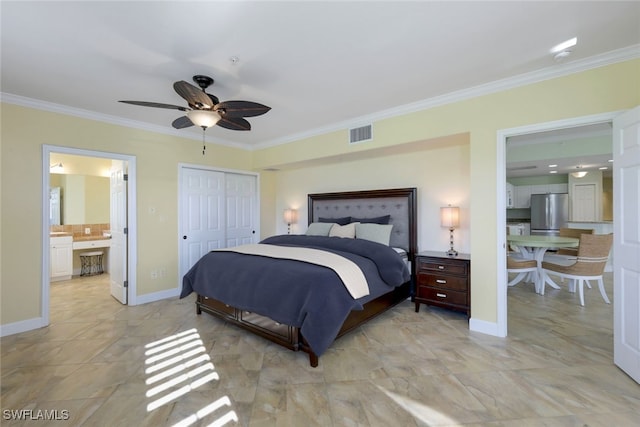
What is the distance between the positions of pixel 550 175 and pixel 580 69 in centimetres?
626

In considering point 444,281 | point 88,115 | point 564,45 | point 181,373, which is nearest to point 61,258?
point 88,115

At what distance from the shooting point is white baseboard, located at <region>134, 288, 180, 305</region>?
4039mm

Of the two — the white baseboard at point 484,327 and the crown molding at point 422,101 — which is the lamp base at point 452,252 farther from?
the crown molding at point 422,101

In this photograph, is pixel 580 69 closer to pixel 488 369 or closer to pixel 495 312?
pixel 495 312

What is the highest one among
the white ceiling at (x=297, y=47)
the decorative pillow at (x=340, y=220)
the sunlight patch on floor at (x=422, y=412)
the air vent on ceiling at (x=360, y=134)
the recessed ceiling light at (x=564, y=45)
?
the recessed ceiling light at (x=564, y=45)

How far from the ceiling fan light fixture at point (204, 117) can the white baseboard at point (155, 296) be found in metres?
2.95

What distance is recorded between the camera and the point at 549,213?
23.7 ft

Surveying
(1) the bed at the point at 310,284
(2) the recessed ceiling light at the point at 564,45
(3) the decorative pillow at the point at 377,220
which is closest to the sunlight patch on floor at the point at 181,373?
(1) the bed at the point at 310,284

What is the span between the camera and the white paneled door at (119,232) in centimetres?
404

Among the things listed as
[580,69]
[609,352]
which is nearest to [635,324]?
[609,352]

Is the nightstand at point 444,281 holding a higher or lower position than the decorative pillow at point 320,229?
lower

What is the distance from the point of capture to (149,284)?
4188 millimetres

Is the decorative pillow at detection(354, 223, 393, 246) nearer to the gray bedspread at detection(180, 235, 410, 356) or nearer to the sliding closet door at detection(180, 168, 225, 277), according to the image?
the gray bedspread at detection(180, 235, 410, 356)

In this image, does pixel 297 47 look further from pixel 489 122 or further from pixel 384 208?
pixel 384 208
